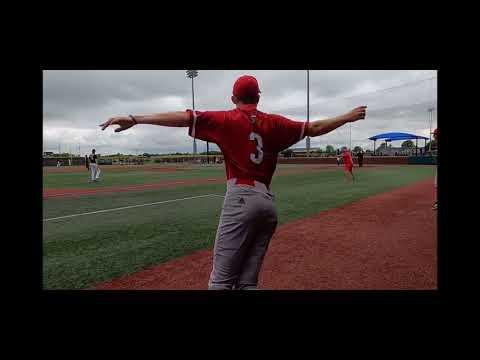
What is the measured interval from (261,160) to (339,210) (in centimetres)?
630

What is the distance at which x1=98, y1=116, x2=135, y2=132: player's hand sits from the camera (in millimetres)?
1988

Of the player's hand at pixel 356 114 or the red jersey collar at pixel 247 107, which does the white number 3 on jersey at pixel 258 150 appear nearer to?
the red jersey collar at pixel 247 107

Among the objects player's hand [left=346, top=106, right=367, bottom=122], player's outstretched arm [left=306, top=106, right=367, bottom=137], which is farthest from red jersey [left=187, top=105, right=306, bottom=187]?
player's hand [left=346, top=106, right=367, bottom=122]

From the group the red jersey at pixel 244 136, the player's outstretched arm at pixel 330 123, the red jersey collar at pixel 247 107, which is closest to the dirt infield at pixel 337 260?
the red jersey at pixel 244 136

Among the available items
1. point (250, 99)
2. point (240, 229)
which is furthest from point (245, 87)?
point (240, 229)

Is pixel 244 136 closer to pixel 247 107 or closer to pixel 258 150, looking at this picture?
pixel 258 150

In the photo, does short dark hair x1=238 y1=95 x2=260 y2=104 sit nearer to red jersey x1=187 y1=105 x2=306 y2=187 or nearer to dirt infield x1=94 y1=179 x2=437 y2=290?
red jersey x1=187 y1=105 x2=306 y2=187

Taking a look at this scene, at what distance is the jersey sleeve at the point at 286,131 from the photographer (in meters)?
2.13

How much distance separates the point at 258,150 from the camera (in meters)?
2.06

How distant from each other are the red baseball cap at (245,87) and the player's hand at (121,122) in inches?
31.3

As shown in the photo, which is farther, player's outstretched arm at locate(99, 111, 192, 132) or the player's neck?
the player's neck

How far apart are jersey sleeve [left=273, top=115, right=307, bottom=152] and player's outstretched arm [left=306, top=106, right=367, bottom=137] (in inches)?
2.8

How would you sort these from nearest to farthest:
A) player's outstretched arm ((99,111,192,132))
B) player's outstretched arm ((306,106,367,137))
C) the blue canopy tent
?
player's outstretched arm ((99,111,192,132)), player's outstretched arm ((306,106,367,137)), the blue canopy tent

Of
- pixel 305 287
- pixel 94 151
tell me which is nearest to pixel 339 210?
pixel 305 287
